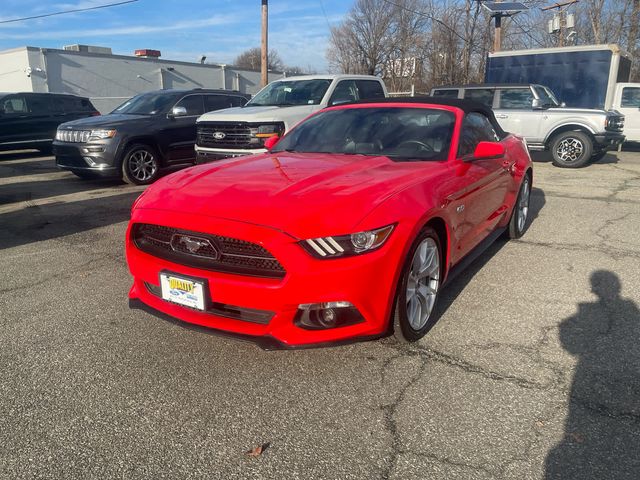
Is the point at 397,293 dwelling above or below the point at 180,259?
below

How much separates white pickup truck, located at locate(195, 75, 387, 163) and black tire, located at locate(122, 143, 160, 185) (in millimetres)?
1266

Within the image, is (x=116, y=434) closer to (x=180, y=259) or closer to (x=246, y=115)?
(x=180, y=259)

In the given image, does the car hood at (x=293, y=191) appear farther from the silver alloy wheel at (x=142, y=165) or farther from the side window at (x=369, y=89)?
the side window at (x=369, y=89)

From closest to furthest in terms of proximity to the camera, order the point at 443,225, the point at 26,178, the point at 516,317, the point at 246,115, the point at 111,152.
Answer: the point at 443,225
the point at 516,317
the point at 246,115
the point at 111,152
the point at 26,178

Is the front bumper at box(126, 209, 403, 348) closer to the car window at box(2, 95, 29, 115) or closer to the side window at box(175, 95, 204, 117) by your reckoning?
the side window at box(175, 95, 204, 117)

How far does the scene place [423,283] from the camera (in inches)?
127

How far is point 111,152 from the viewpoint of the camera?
28.5ft

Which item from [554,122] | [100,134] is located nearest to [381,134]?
[100,134]

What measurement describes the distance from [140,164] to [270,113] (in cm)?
286

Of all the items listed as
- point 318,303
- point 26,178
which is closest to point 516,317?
point 318,303

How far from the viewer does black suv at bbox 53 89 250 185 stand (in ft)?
28.6

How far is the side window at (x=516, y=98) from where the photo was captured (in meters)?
12.0

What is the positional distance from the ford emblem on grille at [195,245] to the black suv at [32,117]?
12.6 metres

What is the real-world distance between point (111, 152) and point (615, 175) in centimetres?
1003
